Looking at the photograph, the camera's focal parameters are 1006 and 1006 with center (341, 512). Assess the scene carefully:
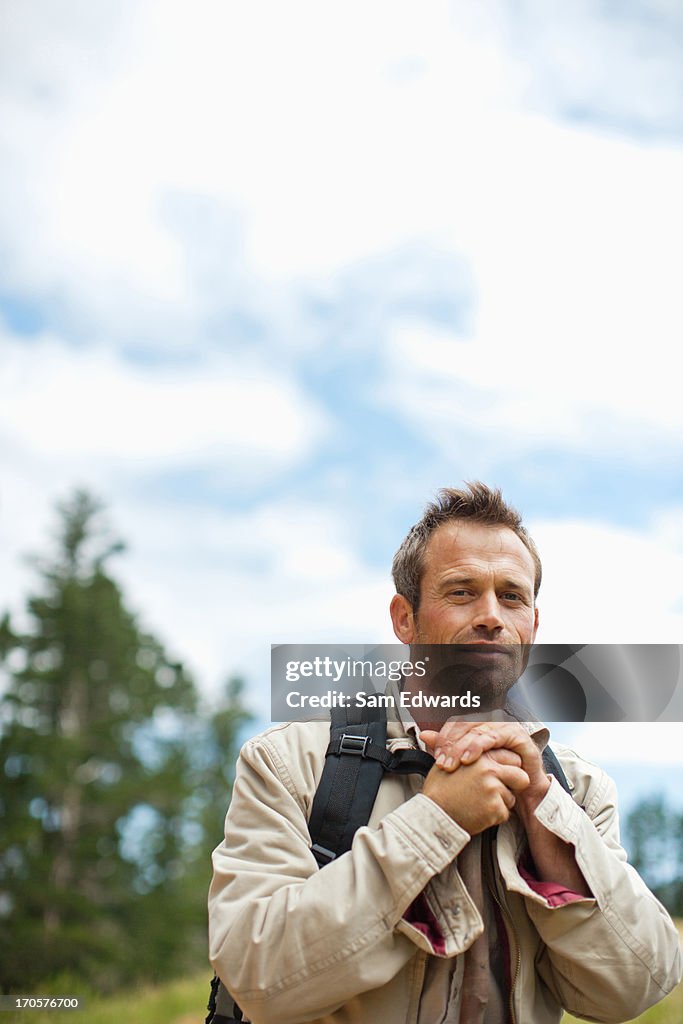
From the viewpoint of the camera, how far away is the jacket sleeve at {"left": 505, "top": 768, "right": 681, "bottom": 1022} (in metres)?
2.78

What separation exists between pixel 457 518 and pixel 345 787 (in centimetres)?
104

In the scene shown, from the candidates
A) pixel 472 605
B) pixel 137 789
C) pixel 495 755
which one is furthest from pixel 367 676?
pixel 137 789

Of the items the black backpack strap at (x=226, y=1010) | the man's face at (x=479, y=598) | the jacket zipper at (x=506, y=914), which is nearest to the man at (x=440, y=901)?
the jacket zipper at (x=506, y=914)

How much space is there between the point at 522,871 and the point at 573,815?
0.74 ft

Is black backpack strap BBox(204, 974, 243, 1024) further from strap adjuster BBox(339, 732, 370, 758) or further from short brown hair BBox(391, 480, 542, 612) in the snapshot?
short brown hair BBox(391, 480, 542, 612)

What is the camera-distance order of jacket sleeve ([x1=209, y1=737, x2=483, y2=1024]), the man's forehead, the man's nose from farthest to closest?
the man's forehead
the man's nose
jacket sleeve ([x1=209, y1=737, x2=483, y2=1024])

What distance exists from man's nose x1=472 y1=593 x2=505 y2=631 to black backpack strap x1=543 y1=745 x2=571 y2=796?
42cm

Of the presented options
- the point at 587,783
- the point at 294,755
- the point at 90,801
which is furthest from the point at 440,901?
the point at 90,801

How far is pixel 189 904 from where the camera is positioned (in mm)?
26297

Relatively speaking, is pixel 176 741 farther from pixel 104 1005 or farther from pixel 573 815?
pixel 573 815

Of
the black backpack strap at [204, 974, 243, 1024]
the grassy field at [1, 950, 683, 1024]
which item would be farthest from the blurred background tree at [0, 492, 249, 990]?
the black backpack strap at [204, 974, 243, 1024]

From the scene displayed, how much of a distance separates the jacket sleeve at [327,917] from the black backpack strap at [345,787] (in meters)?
0.10

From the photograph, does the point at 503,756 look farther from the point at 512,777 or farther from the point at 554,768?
the point at 554,768

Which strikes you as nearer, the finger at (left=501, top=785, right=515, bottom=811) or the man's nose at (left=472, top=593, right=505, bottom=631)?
the finger at (left=501, top=785, right=515, bottom=811)
